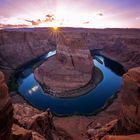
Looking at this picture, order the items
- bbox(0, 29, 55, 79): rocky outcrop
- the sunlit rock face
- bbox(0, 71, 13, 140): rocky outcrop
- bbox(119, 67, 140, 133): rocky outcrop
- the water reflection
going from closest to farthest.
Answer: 1. bbox(0, 71, 13, 140): rocky outcrop
2. bbox(119, 67, 140, 133): rocky outcrop
3. the water reflection
4. the sunlit rock face
5. bbox(0, 29, 55, 79): rocky outcrop

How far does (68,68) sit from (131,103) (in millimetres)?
28509

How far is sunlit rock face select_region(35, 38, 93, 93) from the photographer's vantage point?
127ft

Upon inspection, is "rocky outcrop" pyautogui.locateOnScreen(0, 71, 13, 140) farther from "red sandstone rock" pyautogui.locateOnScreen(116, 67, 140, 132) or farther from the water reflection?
the water reflection

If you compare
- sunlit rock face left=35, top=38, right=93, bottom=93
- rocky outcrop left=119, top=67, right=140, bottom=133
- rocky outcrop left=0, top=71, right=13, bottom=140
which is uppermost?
rocky outcrop left=0, top=71, right=13, bottom=140

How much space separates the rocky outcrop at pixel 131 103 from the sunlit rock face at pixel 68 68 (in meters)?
21.8

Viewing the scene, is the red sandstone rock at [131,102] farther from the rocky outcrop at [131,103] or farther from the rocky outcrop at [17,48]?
the rocky outcrop at [17,48]

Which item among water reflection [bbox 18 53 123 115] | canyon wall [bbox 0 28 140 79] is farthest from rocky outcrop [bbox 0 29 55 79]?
water reflection [bbox 18 53 123 115]

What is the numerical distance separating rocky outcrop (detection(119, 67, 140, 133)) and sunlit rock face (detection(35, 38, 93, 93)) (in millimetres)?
21803

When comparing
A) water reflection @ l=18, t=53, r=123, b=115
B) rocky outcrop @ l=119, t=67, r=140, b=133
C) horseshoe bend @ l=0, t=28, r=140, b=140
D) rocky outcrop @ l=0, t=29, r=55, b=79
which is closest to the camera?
rocky outcrop @ l=119, t=67, r=140, b=133

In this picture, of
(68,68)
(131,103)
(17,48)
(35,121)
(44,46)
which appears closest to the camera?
(131,103)

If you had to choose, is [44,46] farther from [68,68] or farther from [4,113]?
[4,113]

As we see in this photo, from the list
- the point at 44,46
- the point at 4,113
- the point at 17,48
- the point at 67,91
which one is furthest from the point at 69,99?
the point at 44,46

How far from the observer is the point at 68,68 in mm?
42969

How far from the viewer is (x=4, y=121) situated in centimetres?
830
